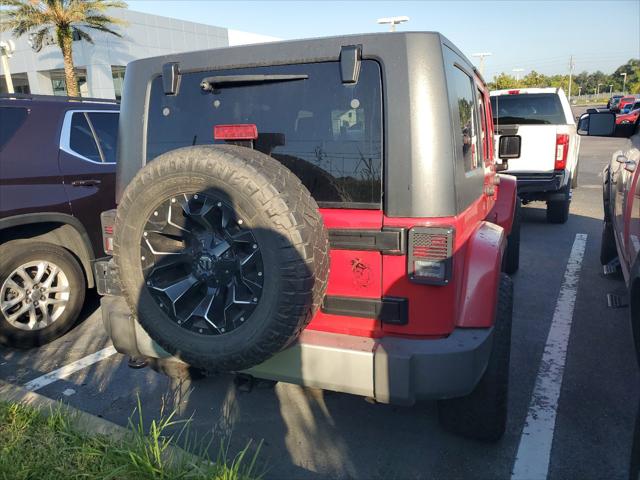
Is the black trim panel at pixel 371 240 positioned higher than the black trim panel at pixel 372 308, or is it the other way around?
the black trim panel at pixel 371 240

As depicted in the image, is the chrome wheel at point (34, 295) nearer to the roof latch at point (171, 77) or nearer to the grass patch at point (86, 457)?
the grass patch at point (86, 457)

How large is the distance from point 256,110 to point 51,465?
6.35ft

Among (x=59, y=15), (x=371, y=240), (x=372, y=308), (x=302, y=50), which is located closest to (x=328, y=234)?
(x=371, y=240)

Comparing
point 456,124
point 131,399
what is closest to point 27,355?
point 131,399

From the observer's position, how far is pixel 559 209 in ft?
26.7

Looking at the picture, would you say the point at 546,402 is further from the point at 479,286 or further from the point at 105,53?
the point at 105,53

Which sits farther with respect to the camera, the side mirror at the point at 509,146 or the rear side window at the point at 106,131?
the rear side window at the point at 106,131

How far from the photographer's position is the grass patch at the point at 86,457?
221cm

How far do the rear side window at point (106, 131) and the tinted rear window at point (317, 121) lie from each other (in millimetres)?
2350

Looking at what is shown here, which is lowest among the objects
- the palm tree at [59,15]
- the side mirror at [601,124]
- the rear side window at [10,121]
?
the side mirror at [601,124]

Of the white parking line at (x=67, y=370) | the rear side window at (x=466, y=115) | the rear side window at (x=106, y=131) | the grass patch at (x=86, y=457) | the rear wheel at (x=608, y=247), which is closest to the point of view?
the grass patch at (x=86, y=457)

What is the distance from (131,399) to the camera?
Result: 3.35 metres

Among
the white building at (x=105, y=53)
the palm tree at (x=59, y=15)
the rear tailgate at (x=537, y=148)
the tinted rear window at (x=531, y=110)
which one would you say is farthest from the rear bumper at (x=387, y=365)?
the white building at (x=105, y=53)

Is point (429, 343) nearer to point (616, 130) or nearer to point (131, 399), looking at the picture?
point (131, 399)
